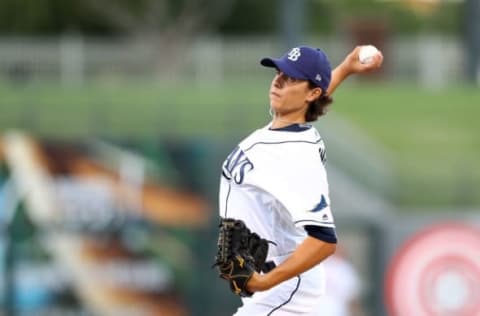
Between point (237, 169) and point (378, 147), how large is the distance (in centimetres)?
1553

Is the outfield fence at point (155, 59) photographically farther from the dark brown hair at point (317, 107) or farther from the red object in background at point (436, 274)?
the dark brown hair at point (317, 107)

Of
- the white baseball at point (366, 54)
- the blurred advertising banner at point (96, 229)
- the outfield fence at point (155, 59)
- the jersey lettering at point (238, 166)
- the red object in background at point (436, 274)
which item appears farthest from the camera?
the outfield fence at point (155, 59)

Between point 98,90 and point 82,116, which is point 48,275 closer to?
point 82,116

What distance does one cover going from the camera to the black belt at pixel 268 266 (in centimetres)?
651

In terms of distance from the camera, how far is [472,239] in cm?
1552

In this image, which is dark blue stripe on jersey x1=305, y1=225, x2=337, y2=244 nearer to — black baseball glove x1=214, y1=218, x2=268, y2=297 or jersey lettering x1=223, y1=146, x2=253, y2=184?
black baseball glove x1=214, y1=218, x2=268, y2=297

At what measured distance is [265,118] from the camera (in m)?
16.7

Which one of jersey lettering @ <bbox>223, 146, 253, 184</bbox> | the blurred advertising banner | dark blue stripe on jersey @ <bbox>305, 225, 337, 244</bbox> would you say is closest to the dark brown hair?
jersey lettering @ <bbox>223, 146, 253, 184</bbox>

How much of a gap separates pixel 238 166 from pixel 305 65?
49 centimetres

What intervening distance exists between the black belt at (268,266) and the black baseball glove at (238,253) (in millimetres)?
128

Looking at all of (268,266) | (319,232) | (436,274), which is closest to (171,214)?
(436,274)

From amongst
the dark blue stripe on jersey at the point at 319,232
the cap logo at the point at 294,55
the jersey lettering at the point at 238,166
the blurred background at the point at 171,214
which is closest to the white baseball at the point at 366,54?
the cap logo at the point at 294,55

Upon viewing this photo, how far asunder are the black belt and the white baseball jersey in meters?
0.02

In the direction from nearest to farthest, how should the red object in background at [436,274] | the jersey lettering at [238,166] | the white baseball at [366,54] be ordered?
the jersey lettering at [238,166] → the white baseball at [366,54] → the red object in background at [436,274]
